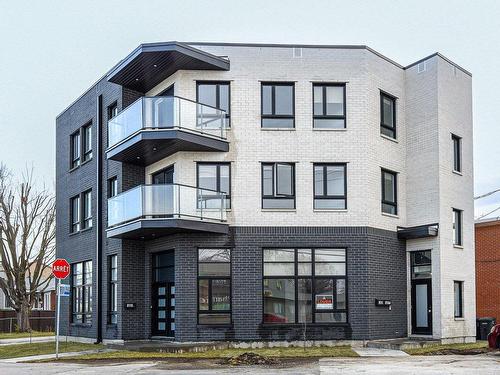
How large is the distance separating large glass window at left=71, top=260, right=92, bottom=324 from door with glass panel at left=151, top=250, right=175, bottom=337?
13.7 feet

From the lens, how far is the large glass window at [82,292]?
30.9 metres

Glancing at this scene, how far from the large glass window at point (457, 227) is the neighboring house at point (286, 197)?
0.14 ft

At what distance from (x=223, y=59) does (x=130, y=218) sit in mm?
6287

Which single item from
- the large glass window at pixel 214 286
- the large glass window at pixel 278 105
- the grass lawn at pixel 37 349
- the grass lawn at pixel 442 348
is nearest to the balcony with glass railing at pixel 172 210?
the large glass window at pixel 214 286

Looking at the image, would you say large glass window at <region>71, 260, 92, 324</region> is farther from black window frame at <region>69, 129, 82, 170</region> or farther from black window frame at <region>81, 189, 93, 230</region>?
black window frame at <region>69, 129, 82, 170</region>

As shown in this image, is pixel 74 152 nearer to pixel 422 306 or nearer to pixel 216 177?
pixel 216 177

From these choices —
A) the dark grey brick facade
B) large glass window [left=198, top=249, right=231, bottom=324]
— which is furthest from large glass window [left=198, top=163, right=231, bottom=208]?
large glass window [left=198, top=249, right=231, bottom=324]

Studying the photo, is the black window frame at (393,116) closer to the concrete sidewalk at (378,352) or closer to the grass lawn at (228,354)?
the concrete sidewalk at (378,352)

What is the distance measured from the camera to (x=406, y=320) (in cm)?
2720

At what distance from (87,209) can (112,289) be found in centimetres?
465

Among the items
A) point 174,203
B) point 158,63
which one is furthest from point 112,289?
point 158,63

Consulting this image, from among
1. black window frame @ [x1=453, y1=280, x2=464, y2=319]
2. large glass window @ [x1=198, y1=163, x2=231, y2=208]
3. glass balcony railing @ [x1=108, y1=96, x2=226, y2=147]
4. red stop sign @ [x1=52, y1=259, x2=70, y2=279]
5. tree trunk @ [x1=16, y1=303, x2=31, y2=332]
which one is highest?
glass balcony railing @ [x1=108, y1=96, x2=226, y2=147]

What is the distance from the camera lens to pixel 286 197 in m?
26.1

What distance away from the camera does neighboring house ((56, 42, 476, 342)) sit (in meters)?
25.3
